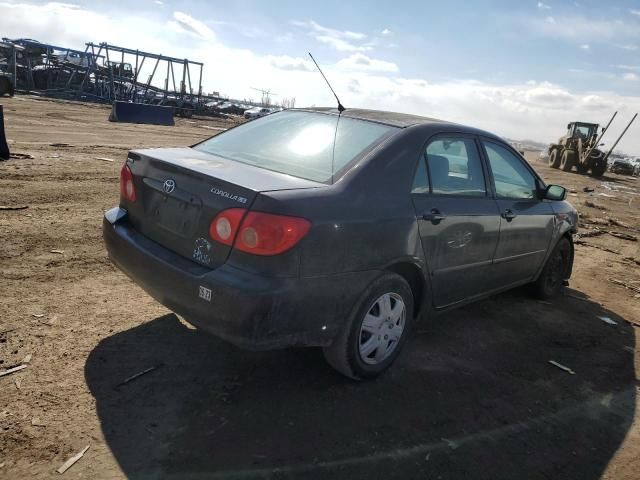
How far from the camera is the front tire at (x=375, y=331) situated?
2936 millimetres

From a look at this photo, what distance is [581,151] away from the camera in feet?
88.6

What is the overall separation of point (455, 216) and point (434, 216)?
0.27m

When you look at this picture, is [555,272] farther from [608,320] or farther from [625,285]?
[625,285]

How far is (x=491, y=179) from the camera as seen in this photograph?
400cm

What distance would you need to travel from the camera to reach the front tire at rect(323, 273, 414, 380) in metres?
2.94

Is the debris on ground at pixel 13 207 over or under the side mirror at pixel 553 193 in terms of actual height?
under

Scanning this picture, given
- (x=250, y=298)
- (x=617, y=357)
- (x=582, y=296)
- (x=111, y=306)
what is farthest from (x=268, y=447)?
(x=582, y=296)

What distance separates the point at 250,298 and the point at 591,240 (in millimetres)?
8142

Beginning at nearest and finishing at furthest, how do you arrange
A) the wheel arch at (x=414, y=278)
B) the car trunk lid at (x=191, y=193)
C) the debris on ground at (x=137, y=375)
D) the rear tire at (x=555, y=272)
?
the car trunk lid at (x=191, y=193) → the debris on ground at (x=137, y=375) → the wheel arch at (x=414, y=278) → the rear tire at (x=555, y=272)

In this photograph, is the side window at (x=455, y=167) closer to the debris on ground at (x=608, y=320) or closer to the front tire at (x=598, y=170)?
the debris on ground at (x=608, y=320)

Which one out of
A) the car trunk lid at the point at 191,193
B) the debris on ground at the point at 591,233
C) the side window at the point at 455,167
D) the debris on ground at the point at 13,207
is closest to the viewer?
the car trunk lid at the point at 191,193

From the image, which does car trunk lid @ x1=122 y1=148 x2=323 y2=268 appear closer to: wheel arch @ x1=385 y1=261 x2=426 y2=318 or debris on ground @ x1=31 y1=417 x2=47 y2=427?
wheel arch @ x1=385 y1=261 x2=426 y2=318

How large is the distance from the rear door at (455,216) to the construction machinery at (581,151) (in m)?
26.0

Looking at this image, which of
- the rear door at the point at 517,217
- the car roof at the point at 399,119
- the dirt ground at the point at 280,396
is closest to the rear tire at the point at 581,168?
the dirt ground at the point at 280,396
